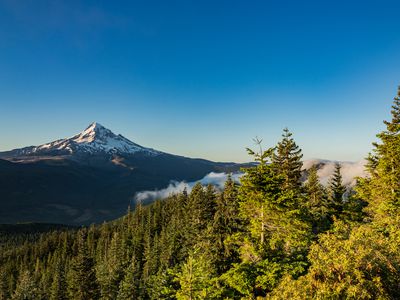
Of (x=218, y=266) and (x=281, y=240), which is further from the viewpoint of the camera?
(x=218, y=266)

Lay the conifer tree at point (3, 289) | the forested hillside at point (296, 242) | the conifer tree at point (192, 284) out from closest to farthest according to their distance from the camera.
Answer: the forested hillside at point (296, 242), the conifer tree at point (192, 284), the conifer tree at point (3, 289)

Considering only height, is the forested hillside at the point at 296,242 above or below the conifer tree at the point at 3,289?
above

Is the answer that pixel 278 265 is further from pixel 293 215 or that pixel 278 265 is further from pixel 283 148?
pixel 283 148

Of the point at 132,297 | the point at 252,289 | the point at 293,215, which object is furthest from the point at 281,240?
the point at 132,297

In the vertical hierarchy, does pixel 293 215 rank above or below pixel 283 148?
below

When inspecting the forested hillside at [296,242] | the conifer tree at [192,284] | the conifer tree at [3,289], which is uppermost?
the forested hillside at [296,242]

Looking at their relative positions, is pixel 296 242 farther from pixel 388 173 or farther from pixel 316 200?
pixel 316 200

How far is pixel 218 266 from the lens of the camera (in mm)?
36750

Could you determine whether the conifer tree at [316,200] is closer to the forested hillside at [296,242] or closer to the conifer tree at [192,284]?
the forested hillside at [296,242]

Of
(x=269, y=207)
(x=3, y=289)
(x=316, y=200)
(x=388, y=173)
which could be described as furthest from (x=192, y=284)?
(x=3, y=289)

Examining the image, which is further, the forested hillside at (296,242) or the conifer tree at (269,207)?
the conifer tree at (269,207)

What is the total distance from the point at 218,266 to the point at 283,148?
1673 cm

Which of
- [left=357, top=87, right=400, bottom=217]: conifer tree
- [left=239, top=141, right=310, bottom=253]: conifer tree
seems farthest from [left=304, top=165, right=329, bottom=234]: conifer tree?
[left=239, top=141, right=310, bottom=253]: conifer tree

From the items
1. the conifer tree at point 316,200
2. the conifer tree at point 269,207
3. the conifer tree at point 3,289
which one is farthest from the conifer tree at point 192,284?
the conifer tree at point 3,289
